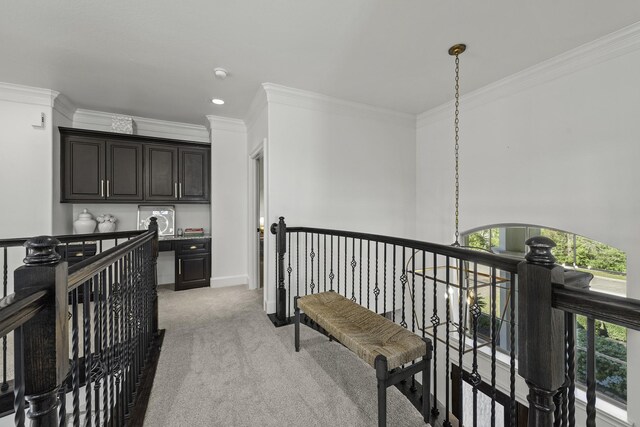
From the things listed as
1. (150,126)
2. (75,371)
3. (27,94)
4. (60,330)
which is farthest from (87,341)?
(150,126)

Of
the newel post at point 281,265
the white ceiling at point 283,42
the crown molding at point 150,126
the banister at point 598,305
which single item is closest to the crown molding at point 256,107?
the white ceiling at point 283,42

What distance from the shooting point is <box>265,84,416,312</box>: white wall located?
3.21m

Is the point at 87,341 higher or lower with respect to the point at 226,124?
lower

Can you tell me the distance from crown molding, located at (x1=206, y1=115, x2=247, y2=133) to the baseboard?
2.38 m

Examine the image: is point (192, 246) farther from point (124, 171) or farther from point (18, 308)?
point (18, 308)

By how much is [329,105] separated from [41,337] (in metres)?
3.46

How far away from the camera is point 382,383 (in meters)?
1.35

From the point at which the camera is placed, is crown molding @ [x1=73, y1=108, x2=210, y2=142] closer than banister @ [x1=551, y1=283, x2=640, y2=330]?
No

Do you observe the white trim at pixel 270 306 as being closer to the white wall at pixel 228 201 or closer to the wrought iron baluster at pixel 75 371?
the white wall at pixel 228 201

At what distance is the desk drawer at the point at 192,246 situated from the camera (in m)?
4.04

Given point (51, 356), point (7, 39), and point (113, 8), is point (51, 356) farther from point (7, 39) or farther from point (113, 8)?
point (7, 39)

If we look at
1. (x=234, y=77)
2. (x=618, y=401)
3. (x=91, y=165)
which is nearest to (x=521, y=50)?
(x=234, y=77)

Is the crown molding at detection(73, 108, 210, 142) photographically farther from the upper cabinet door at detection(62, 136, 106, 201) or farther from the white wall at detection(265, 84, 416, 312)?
the white wall at detection(265, 84, 416, 312)

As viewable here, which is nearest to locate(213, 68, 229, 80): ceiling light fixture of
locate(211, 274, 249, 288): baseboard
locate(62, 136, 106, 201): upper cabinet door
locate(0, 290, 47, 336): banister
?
locate(62, 136, 106, 201): upper cabinet door
